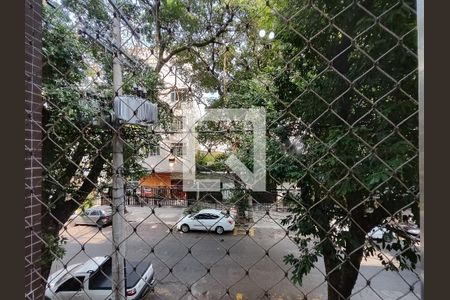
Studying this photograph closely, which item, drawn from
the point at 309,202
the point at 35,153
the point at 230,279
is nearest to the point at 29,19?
the point at 35,153

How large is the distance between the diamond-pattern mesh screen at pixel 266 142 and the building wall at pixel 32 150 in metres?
0.04

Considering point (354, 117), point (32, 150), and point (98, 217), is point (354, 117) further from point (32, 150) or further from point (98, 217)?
point (98, 217)

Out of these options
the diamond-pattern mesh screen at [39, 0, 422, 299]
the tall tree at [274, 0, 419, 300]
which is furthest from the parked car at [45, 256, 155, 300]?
the tall tree at [274, 0, 419, 300]

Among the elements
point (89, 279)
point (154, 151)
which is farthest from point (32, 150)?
point (154, 151)

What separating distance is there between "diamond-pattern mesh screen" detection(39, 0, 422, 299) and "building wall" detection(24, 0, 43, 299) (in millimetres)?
39

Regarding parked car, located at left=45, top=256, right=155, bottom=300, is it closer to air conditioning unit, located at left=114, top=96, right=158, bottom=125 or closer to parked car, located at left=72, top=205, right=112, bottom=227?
parked car, located at left=72, top=205, right=112, bottom=227

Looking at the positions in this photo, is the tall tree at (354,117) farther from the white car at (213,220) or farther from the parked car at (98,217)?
the parked car at (98,217)

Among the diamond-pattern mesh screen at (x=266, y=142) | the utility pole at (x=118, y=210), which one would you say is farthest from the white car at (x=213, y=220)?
the utility pole at (x=118, y=210)

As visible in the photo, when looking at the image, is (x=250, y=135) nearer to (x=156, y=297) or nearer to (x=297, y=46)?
(x=297, y=46)

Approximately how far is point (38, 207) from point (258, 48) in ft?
3.30

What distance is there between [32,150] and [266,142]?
0.78 metres

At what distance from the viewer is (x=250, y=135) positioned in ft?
4.08

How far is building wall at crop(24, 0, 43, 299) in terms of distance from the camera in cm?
67

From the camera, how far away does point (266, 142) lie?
113 centimetres
